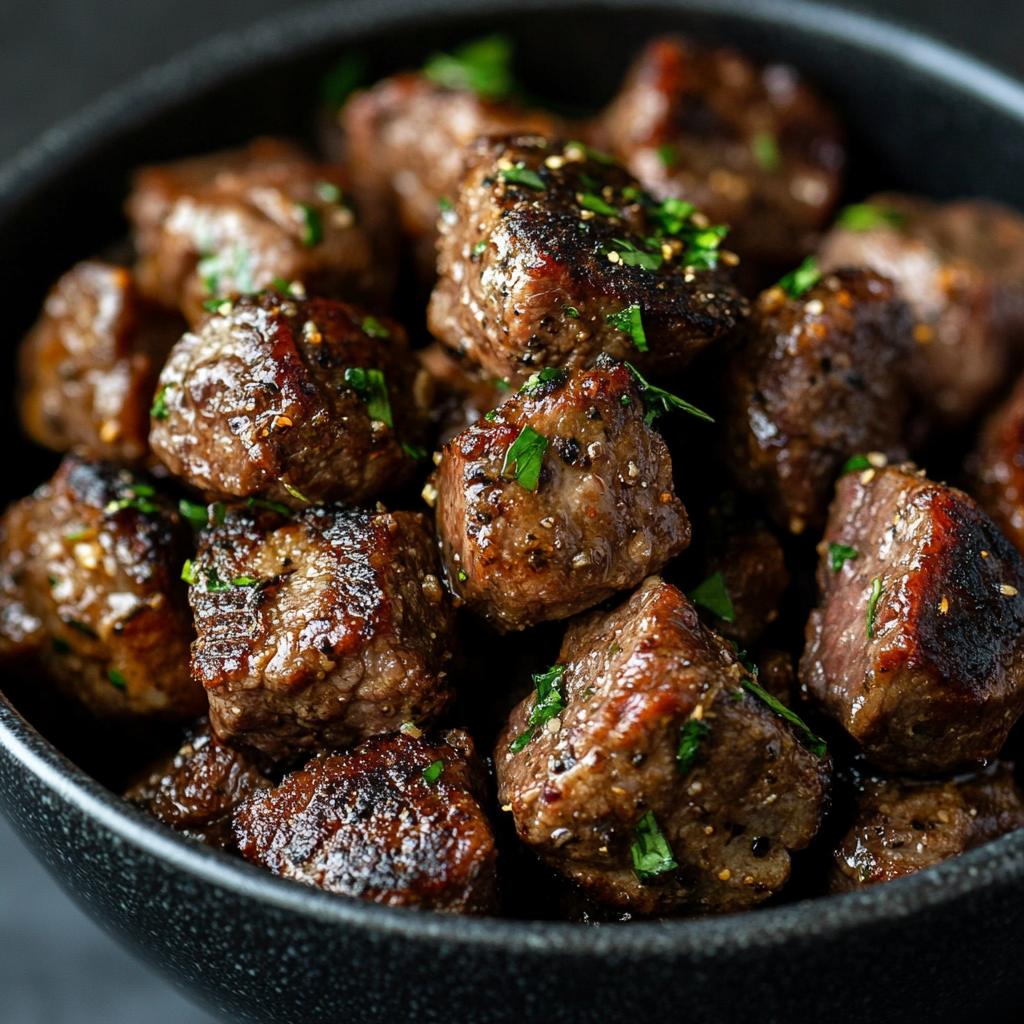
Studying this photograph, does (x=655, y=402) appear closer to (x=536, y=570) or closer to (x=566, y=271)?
(x=566, y=271)

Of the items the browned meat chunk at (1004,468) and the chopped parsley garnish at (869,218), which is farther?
the chopped parsley garnish at (869,218)

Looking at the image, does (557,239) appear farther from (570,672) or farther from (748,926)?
(748,926)

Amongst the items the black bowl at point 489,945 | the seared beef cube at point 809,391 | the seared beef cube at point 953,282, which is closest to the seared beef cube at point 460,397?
the seared beef cube at point 809,391

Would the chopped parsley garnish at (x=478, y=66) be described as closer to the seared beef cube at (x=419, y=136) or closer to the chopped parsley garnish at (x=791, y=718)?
the seared beef cube at (x=419, y=136)

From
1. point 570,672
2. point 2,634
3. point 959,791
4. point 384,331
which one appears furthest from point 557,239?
point 2,634

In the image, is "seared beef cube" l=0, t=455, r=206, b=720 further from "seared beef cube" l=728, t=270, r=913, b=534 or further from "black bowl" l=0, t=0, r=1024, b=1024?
"seared beef cube" l=728, t=270, r=913, b=534
